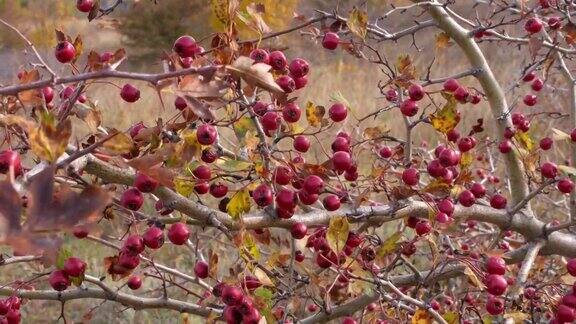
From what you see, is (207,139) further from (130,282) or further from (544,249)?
(544,249)

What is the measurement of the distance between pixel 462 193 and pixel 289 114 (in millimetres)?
491

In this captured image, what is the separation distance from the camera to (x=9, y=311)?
137 centimetres

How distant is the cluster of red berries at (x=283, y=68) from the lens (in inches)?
41.6

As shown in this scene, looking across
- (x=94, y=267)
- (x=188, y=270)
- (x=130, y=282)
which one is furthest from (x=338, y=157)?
(x=94, y=267)

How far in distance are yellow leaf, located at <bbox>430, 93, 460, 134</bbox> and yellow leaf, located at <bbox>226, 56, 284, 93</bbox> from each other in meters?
0.76

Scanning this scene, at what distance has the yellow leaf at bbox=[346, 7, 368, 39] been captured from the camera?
1.51 metres

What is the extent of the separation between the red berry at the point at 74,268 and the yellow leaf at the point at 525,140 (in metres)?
1.04

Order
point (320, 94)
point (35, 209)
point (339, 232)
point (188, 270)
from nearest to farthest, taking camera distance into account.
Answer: point (35, 209), point (339, 232), point (188, 270), point (320, 94)

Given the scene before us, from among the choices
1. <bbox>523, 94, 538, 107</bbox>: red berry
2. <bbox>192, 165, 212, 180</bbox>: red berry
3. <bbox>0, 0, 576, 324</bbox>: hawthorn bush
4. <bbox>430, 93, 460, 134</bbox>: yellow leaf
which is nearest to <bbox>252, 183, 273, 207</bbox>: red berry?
<bbox>0, 0, 576, 324</bbox>: hawthorn bush

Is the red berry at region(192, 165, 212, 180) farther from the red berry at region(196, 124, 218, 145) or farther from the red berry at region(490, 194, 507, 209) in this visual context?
the red berry at region(490, 194, 507, 209)

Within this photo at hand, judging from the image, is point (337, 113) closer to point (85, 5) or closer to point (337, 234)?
point (337, 234)

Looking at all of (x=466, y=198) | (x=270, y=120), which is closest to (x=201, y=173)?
(x=270, y=120)

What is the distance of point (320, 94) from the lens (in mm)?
10625

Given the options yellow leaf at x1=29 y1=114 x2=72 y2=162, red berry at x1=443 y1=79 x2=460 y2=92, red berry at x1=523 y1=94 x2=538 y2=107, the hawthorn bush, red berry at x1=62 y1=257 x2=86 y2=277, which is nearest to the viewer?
yellow leaf at x1=29 y1=114 x2=72 y2=162
